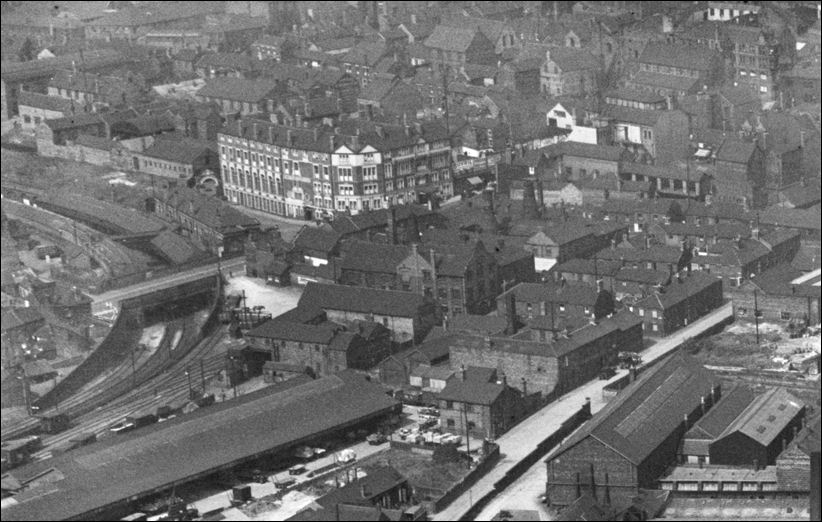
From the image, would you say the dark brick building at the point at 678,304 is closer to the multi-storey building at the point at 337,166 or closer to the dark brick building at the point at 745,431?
the dark brick building at the point at 745,431

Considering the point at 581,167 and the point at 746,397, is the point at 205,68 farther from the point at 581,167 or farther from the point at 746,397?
the point at 746,397

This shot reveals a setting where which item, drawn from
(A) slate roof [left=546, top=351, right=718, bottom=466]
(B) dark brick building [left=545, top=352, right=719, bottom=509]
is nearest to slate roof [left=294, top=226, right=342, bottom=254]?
(A) slate roof [left=546, top=351, right=718, bottom=466]

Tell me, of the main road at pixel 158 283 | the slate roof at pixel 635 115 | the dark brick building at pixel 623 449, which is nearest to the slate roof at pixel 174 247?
the main road at pixel 158 283

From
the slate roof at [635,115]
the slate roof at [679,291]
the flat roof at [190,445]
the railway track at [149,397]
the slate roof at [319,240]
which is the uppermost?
the slate roof at [635,115]

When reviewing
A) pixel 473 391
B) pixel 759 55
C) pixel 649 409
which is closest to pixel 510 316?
pixel 473 391

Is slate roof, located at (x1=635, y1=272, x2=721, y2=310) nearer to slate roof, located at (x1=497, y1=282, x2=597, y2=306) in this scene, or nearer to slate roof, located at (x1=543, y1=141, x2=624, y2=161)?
slate roof, located at (x1=497, y1=282, x2=597, y2=306)

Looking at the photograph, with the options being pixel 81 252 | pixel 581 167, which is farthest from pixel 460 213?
pixel 81 252
